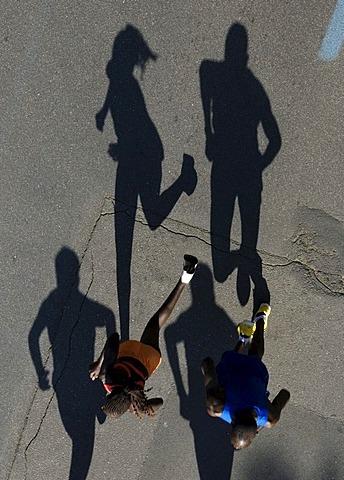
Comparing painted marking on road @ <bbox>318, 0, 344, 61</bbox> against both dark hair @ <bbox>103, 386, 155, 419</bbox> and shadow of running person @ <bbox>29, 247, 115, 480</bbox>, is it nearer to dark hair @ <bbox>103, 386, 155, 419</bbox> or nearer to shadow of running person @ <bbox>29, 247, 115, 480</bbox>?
shadow of running person @ <bbox>29, 247, 115, 480</bbox>

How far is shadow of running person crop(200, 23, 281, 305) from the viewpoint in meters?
4.76

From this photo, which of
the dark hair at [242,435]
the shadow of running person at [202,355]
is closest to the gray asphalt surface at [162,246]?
the shadow of running person at [202,355]

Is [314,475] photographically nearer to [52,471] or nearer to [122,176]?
[52,471]

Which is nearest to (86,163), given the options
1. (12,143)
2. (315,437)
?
(12,143)

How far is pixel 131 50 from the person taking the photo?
482 cm

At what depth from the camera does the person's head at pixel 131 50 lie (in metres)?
4.81

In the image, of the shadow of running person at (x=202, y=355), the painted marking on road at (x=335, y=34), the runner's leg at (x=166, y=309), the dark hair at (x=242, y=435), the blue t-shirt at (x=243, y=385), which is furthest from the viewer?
the shadow of running person at (x=202, y=355)

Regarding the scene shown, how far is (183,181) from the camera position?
4879 mm

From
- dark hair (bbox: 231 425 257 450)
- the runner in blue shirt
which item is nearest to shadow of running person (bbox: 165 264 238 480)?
the runner in blue shirt

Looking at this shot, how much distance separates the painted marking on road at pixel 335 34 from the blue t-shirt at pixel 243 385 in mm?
2880

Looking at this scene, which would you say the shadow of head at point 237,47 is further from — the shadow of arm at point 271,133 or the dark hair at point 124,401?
the dark hair at point 124,401

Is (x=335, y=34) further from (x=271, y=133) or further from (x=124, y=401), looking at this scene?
(x=124, y=401)

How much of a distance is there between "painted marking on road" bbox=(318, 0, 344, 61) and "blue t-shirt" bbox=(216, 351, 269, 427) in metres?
2.88

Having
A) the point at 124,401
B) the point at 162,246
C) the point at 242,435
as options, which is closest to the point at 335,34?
the point at 162,246
